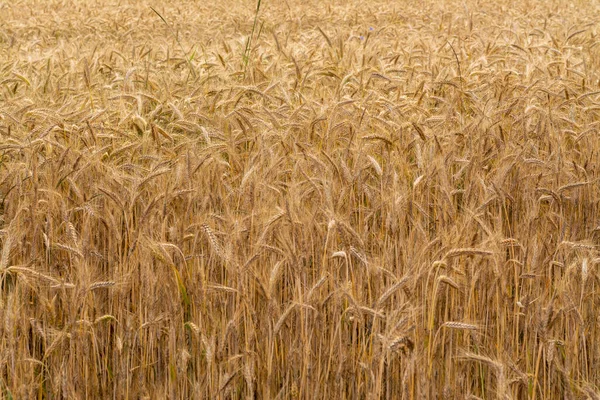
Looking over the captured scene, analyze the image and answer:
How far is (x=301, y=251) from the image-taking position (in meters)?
1.98

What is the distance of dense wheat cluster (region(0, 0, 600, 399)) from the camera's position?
172 centimetres

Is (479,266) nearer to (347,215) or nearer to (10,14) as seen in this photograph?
(347,215)

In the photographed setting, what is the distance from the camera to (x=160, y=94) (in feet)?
12.1

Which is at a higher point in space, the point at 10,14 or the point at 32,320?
the point at 10,14

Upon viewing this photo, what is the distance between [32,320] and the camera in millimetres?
1803

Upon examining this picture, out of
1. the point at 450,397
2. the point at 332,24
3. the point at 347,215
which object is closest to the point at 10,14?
the point at 332,24

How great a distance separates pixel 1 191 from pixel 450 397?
166 centimetres

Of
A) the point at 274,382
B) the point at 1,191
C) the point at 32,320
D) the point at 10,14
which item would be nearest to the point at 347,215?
the point at 274,382

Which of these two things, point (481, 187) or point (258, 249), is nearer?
point (258, 249)

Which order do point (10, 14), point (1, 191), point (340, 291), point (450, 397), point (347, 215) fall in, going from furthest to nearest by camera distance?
point (10, 14) < point (1, 191) < point (347, 215) < point (340, 291) < point (450, 397)

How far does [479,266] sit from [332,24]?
8.05m

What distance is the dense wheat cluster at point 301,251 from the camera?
5.64ft

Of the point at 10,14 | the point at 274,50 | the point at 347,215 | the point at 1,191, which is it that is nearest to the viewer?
the point at 347,215

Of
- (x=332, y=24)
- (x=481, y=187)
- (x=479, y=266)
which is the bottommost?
(x=479, y=266)
